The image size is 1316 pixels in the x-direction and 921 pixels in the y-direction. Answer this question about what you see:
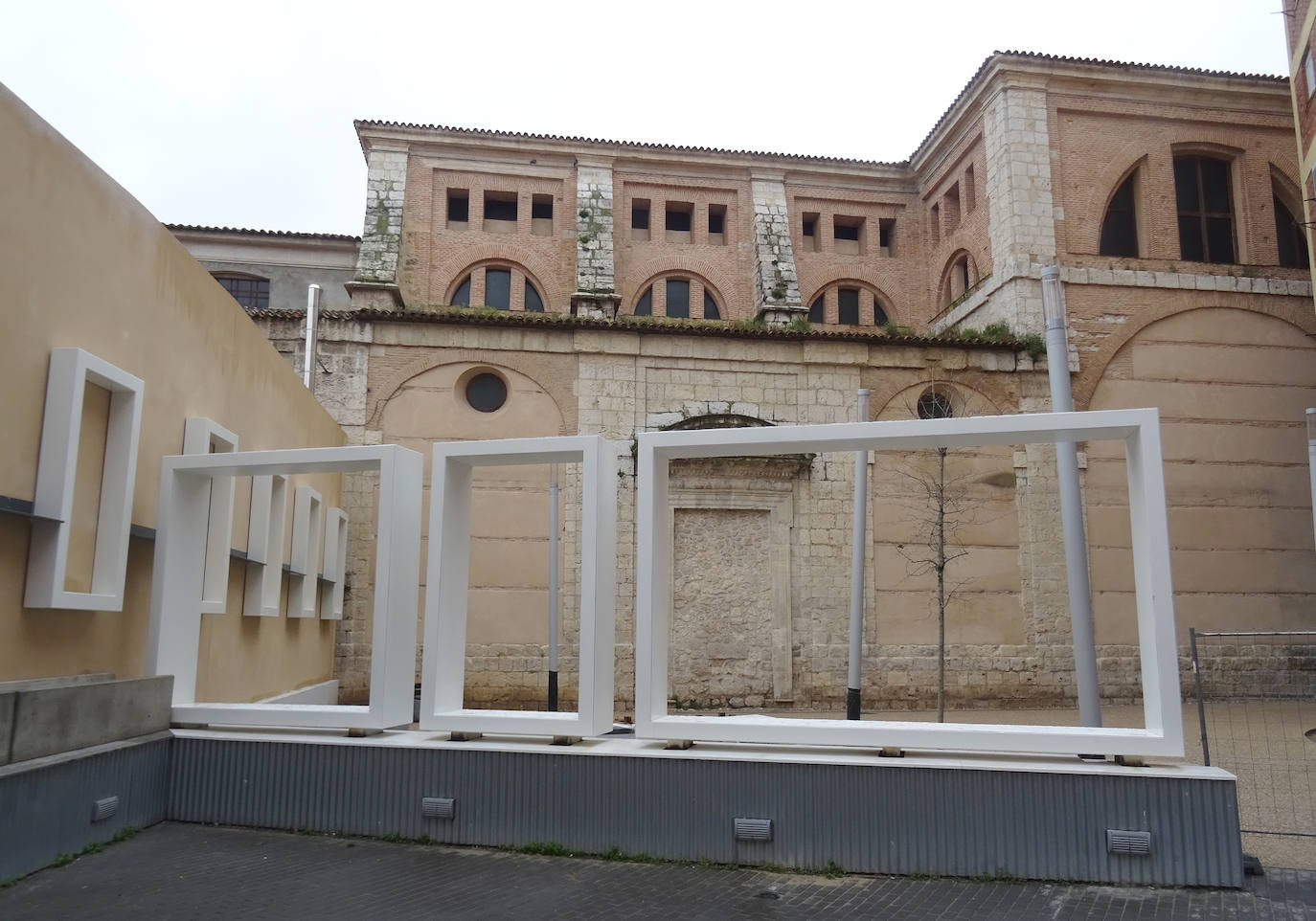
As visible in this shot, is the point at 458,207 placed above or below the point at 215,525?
above

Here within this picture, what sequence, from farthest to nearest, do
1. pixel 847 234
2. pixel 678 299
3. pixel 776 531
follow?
pixel 847 234 < pixel 678 299 < pixel 776 531

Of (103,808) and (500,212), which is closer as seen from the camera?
(103,808)

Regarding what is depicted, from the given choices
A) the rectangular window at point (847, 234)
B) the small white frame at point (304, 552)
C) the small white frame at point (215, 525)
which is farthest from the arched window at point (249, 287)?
the small white frame at point (215, 525)

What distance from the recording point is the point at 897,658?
1755 cm

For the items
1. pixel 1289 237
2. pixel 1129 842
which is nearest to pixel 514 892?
pixel 1129 842

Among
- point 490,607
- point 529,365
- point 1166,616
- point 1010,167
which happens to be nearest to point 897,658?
point 490,607

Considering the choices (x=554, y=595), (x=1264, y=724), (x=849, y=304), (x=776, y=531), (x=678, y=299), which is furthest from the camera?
(x=849, y=304)

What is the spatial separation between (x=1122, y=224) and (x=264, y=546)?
18287 millimetres

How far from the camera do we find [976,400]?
18906 mm

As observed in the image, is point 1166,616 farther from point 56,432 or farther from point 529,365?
point 529,365

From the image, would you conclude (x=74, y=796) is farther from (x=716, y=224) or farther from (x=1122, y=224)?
(x=716, y=224)

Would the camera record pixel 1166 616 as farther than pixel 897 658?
No

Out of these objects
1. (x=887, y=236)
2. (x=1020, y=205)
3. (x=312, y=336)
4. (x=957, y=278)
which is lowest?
(x=312, y=336)

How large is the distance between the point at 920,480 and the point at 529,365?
23.7ft
